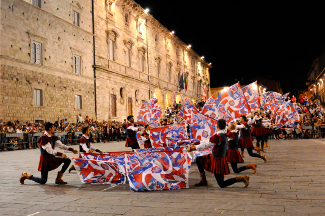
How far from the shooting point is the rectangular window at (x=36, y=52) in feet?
79.1

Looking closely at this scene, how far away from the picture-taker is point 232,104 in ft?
31.4

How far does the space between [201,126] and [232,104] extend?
1153 millimetres

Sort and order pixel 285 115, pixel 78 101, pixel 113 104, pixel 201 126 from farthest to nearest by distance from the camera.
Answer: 1. pixel 113 104
2. pixel 78 101
3. pixel 285 115
4. pixel 201 126

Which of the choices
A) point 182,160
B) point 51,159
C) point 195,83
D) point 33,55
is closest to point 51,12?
point 33,55

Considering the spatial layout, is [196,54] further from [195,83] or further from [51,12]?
[51,12]

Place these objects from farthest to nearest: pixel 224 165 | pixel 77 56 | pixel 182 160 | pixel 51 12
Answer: pixel 77 56, pixel 51 12, pixel 182 160, pixel 224 165

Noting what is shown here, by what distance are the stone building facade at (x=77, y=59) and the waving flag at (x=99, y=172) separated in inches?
604

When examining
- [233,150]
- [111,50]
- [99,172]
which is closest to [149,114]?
[233,150]

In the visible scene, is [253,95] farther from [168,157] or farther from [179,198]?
[179,198]

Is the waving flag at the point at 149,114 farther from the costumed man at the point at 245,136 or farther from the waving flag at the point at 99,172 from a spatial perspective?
the waving flag at the point at 99,172

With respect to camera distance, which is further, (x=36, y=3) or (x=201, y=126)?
(x=36, y=3)

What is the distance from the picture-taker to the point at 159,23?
154 feet

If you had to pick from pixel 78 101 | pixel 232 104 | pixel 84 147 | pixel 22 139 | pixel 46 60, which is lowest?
pixel 84 147

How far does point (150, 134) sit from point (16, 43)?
16149mm
